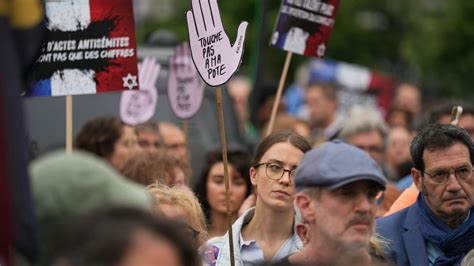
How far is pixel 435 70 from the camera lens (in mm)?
27688

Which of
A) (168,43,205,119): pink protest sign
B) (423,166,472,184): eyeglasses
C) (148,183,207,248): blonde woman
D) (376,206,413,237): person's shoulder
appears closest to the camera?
(148,183,207,248): blonde woman

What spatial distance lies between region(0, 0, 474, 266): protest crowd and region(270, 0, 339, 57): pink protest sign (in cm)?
80

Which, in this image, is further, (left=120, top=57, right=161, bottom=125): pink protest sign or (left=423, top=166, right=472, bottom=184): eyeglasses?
(left=120, top=57, right=161, bottom=125): pink protest sign

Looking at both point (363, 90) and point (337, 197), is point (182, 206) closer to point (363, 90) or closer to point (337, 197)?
point (337, 197)

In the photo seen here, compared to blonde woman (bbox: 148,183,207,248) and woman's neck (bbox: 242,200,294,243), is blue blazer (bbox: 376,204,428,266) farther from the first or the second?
blonde woman (bbox: 148,183,207,248)

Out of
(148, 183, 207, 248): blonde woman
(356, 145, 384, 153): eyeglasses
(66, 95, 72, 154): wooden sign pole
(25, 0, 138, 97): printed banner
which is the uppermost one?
(25, 0, 138, 97): printed banner

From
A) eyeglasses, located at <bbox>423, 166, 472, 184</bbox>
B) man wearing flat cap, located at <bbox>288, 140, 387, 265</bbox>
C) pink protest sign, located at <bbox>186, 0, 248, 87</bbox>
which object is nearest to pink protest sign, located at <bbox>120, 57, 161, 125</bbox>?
pink protest sign, located at <bbox>186, 0, 248, 87</bbox>

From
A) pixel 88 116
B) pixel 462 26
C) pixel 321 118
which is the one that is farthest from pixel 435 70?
pixel 88 116

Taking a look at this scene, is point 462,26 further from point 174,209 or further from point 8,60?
point 8,60

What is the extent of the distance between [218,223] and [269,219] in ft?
6.64

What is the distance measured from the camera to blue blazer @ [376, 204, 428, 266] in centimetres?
694

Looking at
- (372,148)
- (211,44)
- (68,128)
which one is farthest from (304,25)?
(372,148)

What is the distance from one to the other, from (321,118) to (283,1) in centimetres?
826

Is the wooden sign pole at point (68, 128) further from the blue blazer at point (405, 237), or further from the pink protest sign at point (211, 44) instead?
the blue blazer at point (405, 237)
